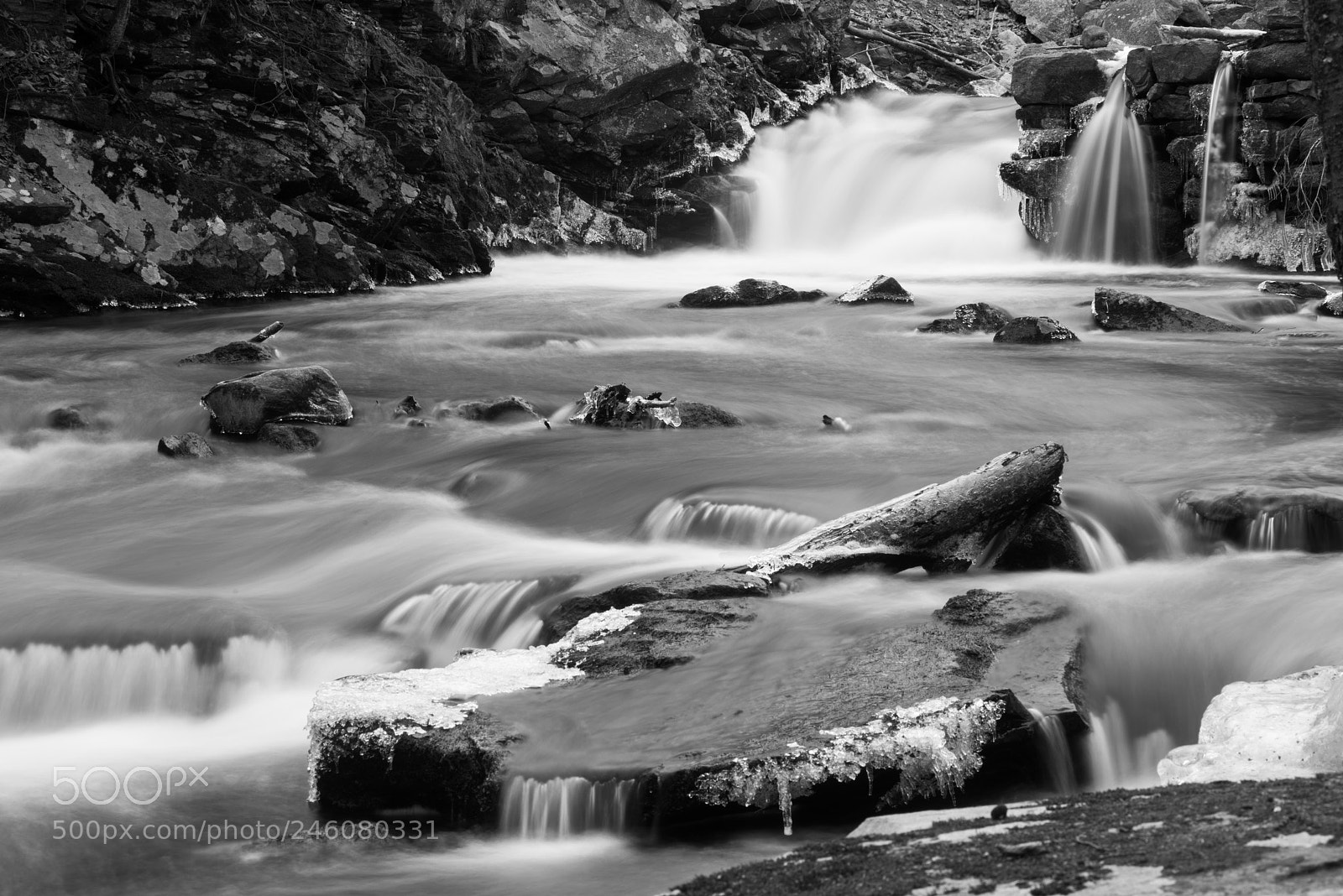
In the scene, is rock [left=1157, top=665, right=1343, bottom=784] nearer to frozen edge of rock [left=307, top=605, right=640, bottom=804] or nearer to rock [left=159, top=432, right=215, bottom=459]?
frozen edge of rock [left=307, top=605, right=640, bottom=804]

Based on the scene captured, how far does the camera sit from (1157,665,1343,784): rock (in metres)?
3.10

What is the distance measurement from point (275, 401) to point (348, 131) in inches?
307

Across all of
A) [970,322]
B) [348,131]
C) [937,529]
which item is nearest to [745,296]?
[970,322]

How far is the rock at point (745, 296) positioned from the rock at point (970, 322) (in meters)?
2.17

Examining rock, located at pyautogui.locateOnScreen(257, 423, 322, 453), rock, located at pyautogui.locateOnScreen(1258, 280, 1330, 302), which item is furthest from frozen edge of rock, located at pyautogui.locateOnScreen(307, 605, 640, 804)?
rock, located at pyautogui.locateOnScreen(1258, 280, 1330, 302)

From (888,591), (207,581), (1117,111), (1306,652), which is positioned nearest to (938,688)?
(888,591)

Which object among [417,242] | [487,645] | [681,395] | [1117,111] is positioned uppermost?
[1117,111]

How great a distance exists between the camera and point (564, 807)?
12.1ft

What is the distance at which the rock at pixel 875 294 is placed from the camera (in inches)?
534

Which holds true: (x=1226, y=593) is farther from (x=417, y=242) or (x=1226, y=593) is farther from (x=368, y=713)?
(x=417, y=242)

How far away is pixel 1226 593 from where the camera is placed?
5.26 metres

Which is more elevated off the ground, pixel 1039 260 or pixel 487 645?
pixel 1039 260

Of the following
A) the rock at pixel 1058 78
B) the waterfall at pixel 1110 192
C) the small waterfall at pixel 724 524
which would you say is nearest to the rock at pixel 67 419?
the small waterfall at pixel 724 524

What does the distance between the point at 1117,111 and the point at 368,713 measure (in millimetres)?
15395
